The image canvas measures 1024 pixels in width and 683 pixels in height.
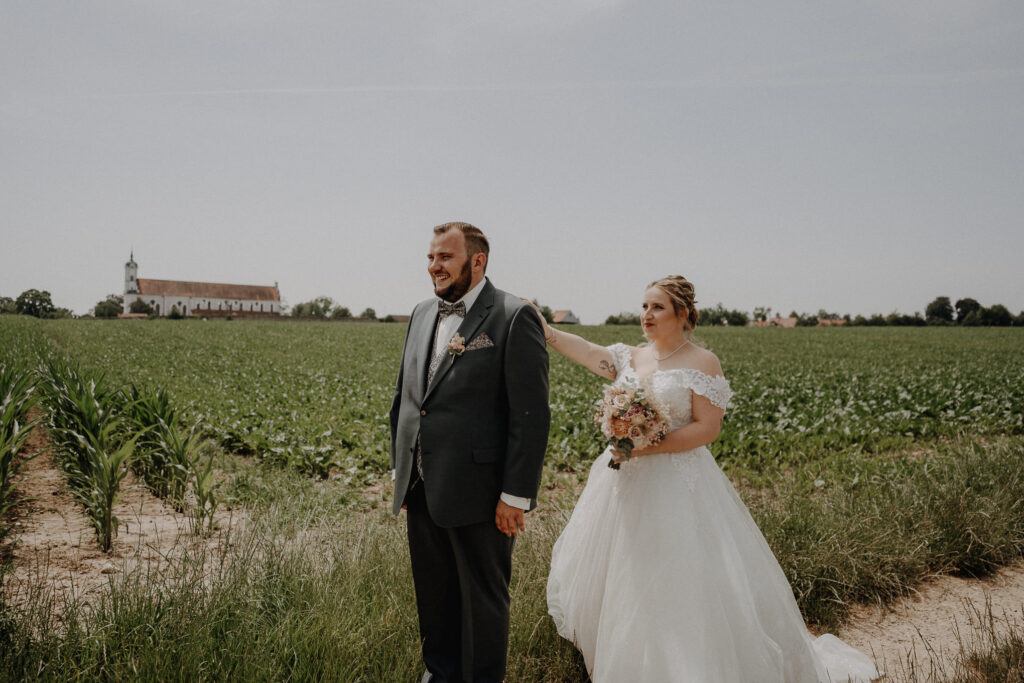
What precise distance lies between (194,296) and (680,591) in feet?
427

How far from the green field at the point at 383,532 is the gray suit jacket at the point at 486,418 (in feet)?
3.47

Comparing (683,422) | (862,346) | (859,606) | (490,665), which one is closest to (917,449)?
(859,606)

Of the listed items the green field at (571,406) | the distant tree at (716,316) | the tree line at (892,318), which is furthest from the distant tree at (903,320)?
the green field at (571,406)

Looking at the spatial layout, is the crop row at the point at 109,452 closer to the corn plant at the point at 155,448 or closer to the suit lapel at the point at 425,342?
the corn plant at the point at 155,448

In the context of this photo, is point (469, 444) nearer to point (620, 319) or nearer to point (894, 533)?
point (894, 533)

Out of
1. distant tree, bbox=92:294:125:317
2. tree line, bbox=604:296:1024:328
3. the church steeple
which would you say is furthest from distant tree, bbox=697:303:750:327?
the church steeple

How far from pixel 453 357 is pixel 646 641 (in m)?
1.72

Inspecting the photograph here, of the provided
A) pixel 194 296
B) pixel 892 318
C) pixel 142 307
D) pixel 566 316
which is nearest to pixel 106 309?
pixel 142 307

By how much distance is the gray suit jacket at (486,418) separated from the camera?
2.59 meters

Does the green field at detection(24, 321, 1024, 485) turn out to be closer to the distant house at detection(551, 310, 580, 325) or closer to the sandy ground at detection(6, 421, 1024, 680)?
the sandy ground at detection(6, 421, 1024, 680)

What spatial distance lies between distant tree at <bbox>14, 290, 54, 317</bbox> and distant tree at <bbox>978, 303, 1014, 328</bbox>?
4745 inches

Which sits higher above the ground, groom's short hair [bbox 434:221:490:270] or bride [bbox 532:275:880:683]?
groom's short hair [bbox 434:221:490:270]

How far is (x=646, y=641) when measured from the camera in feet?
9.00

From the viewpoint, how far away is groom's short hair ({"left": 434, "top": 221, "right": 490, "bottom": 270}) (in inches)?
103
